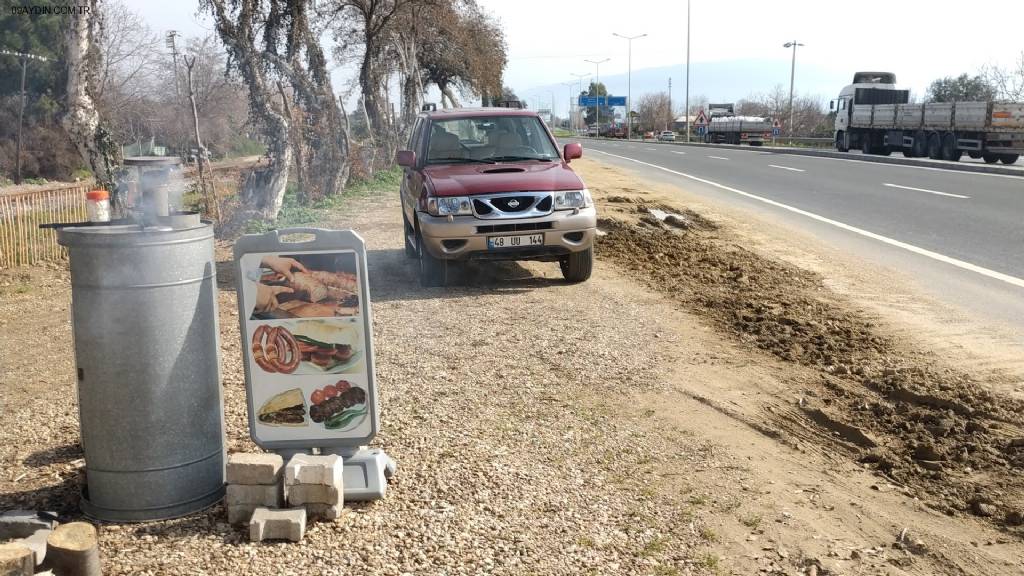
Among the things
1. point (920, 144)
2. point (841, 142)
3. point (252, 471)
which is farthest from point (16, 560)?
point (841, 142)

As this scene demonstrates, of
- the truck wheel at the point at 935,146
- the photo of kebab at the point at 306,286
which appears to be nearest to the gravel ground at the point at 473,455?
the photo of kebab at the point at 306,286

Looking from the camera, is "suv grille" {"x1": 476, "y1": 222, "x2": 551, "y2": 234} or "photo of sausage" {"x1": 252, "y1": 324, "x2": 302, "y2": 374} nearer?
"photo of sausage" {"x1": 252, "y1": 324, "x2": 302, "y2": 374}

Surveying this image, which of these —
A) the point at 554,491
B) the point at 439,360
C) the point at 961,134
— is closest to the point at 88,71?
the point at 439,360

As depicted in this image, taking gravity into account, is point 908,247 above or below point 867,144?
below

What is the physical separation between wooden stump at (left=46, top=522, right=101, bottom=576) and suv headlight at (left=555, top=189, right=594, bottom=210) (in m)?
6.10

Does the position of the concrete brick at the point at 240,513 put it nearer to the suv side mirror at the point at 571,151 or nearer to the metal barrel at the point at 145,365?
the metal barrel at the point at 145,365

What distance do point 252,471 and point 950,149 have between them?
31.9 metres

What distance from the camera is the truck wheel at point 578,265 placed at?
9031mm

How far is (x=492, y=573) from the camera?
3.32 metres

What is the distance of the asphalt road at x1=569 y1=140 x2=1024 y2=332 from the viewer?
9094 mm

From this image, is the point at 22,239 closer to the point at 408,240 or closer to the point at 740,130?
the point at 408,240

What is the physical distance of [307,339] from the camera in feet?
12.7

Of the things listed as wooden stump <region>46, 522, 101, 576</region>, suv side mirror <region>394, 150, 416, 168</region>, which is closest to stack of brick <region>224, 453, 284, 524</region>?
wooden stump <region>46, 522, 101, 576</region>

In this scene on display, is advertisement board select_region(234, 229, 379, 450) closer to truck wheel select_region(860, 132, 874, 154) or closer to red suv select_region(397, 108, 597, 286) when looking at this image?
red suv select_region(397, 108, 597, 286)
